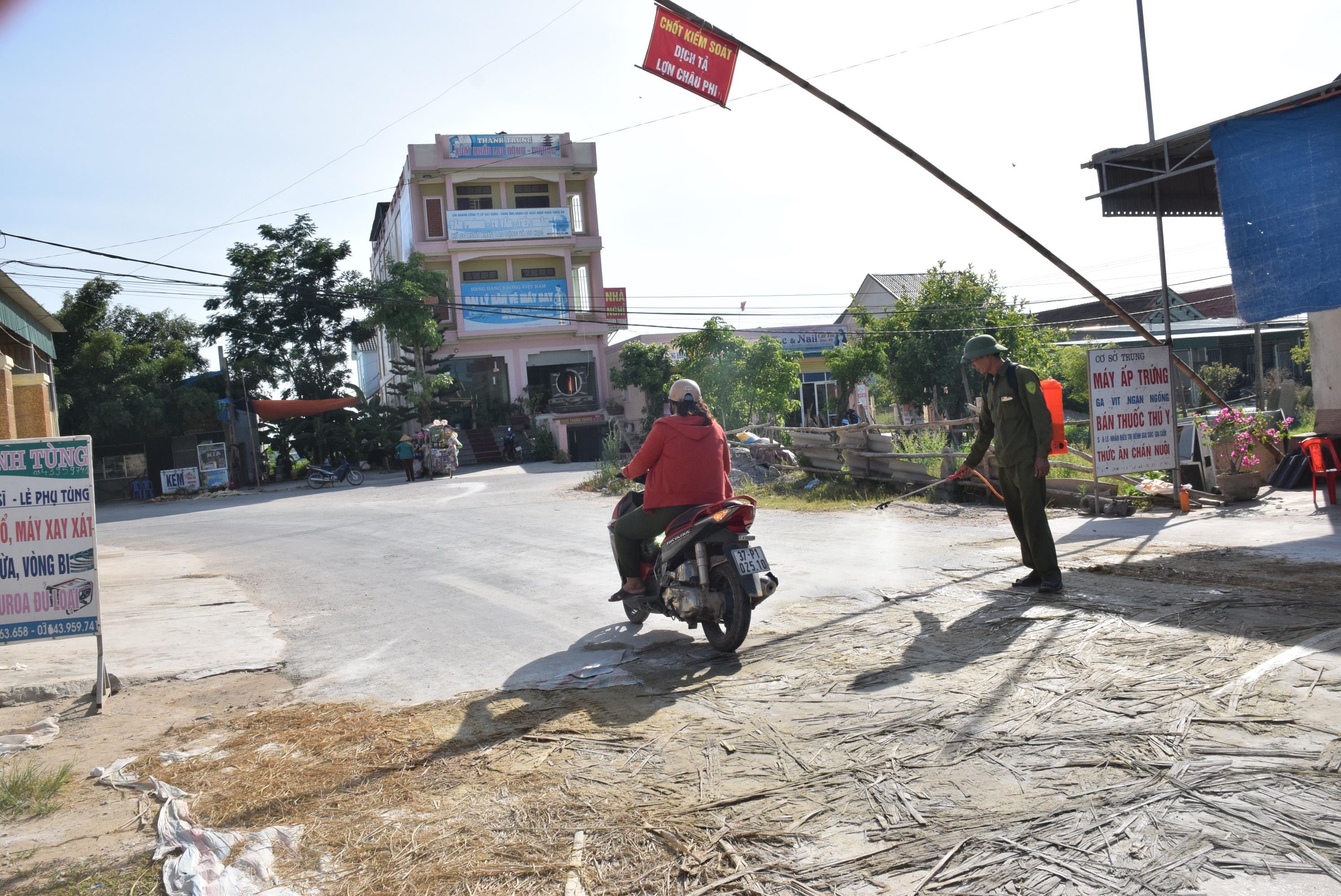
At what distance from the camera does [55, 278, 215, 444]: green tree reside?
31125 millimetres

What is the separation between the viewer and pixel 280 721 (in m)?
5.20

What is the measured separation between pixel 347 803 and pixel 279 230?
3721 cm

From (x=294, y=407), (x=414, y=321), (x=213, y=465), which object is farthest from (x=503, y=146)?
(x=213, y=465)

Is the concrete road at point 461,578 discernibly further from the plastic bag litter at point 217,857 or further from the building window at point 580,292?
the building window at point 580,292

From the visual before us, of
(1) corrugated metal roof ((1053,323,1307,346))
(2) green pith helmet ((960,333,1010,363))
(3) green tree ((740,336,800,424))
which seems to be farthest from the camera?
(3) green tree ((740,336,800,424))

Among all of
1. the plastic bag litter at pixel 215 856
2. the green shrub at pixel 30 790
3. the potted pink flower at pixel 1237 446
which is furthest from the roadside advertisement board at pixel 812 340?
the plastic bag litter at pixel 215 856

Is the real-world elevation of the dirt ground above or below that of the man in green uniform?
below

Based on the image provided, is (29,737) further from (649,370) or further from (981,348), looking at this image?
(649,370)

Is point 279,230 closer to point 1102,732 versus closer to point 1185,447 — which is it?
point 1185,447

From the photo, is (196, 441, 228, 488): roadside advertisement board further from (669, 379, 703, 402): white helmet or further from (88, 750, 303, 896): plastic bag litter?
(88, 750, 303, 896): plastic bag litter

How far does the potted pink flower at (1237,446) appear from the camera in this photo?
11492 millimetres

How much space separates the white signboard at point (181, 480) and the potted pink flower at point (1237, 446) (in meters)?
29.8

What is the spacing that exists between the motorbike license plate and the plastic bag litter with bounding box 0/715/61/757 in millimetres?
3845

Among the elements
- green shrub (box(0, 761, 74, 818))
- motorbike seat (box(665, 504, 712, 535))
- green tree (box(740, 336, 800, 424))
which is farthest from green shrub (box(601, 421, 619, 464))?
green shrub (box(0, 761, 74, 818))
